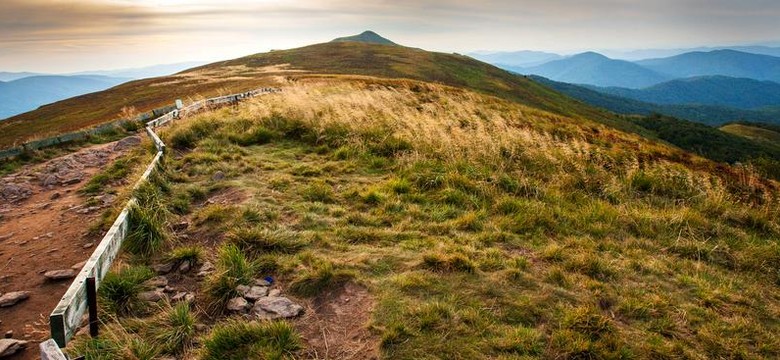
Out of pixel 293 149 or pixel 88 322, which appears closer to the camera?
pixel 88 322

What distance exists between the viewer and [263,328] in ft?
14.9

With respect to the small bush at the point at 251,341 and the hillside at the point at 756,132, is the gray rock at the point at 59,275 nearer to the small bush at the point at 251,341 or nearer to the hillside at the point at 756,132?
the small bush at the point at 251,341

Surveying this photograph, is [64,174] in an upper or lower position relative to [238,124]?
lower

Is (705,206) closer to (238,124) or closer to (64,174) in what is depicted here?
(238,124)

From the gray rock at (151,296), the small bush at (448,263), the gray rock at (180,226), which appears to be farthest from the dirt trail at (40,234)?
the small bush at (448,263)

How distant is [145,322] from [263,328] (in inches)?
53.6

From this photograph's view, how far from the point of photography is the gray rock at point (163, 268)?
19.7ft

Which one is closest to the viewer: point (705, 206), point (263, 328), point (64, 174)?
point (263, 328)

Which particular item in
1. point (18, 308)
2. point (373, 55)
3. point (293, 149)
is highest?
point (373, 55)

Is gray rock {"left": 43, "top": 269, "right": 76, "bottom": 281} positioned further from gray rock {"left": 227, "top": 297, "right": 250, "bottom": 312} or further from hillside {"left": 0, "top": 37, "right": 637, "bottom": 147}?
hillside {"left": 0, "top": 37, "right": 637, "bottom": 147}

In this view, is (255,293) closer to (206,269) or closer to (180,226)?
(206,269)

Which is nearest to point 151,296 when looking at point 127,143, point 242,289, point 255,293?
point 242,289

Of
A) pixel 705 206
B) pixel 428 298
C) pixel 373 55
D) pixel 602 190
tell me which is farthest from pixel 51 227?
pixel 373 55

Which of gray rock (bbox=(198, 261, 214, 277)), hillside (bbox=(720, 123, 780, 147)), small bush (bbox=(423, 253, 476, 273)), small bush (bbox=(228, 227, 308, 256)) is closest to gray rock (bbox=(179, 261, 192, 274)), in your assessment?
gray rock (bbox=(198, 261, 214, 277))
